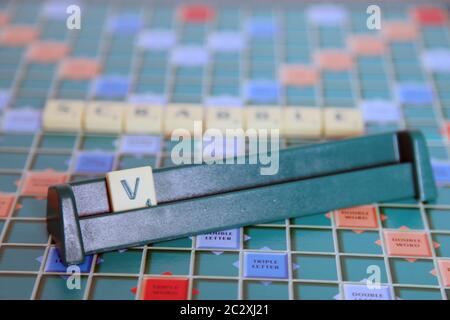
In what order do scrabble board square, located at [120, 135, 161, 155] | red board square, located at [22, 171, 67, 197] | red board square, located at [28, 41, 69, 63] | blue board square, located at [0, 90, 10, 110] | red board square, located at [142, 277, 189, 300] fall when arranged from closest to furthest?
red board square, located at [142, 277, 189, 300], red board square, located at [22, 171, 67, 197], scrabble board square, located at [120, 135, 161, 155], blue board square, located at [0, 90, 10, 110], red board square, located at [28, 41, 69, 63]

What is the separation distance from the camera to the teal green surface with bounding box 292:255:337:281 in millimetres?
1203

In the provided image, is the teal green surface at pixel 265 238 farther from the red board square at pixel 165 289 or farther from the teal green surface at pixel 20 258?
the teal green surface at pixel 20 258

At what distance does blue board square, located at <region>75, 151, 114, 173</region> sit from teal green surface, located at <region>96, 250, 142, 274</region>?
0.80 ft

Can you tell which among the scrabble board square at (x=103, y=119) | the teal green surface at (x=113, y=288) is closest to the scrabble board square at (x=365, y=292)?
the teal green surface at (x=113, y=288)

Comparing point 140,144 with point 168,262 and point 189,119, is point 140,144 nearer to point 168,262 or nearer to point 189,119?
point 189,119

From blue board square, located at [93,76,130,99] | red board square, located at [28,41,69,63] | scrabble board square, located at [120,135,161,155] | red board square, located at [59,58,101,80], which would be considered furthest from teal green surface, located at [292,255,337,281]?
red board square, located at [28,41,69,63]

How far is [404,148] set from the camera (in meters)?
1.37

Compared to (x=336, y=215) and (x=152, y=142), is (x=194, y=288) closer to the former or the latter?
(x=336, y=215)

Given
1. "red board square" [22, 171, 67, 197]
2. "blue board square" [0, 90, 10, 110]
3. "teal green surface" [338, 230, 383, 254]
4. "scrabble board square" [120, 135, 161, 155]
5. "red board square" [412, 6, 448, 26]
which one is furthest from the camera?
"red board square" [412, 6, 448, 26]

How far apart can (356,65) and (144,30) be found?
1.81 feet

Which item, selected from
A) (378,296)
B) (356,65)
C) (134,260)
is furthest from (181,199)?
(356,65)

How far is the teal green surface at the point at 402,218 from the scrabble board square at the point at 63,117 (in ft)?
2.18

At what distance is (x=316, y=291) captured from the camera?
1177 millimetres

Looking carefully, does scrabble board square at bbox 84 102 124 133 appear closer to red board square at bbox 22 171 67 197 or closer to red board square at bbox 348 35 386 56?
red board square at bbox 22 171 67 197
